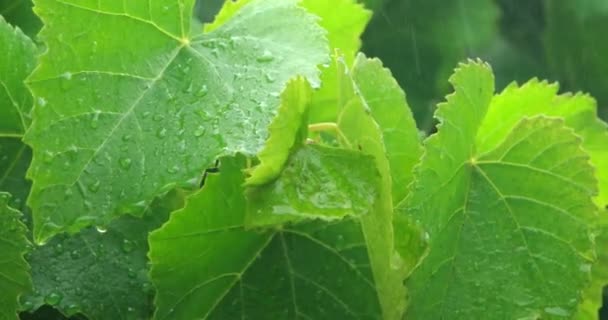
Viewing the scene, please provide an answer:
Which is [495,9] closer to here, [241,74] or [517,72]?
[517,72]

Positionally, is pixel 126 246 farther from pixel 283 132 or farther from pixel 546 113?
pixel 546 113

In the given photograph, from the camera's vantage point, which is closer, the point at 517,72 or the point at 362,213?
the point at 362,213

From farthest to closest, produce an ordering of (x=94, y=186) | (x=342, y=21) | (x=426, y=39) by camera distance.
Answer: (x=426, y=39) < (x=342, y=21) < (x=94, y=186)

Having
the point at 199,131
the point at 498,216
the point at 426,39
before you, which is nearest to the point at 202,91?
the point at 199,131

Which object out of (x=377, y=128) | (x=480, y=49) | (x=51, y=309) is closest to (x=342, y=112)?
(x=377, y=128)

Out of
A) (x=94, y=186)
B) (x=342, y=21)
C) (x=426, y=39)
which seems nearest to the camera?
(x=94, y=186)

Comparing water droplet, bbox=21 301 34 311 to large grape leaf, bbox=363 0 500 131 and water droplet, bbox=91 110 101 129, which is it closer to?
water droplet, bbox=91 110 101 129
